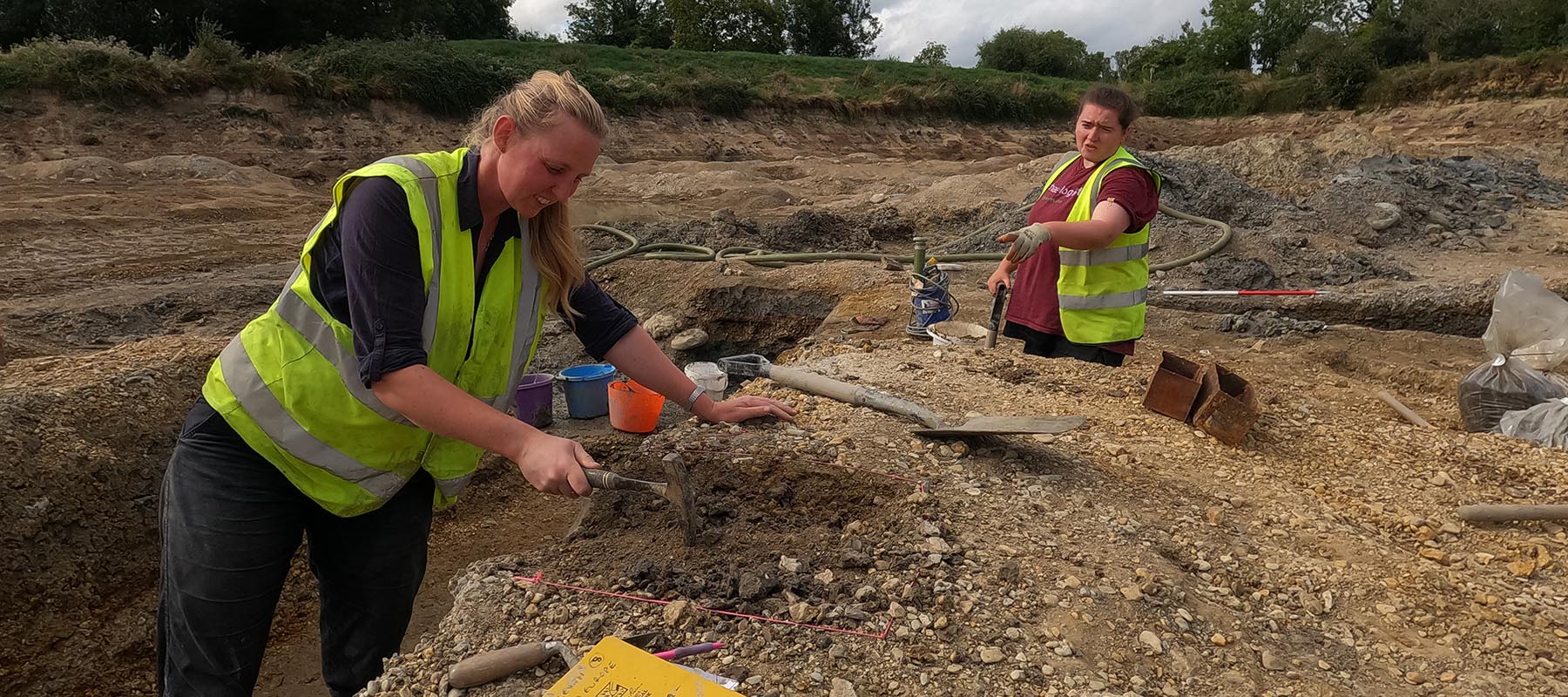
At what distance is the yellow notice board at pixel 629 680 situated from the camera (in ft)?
5.51

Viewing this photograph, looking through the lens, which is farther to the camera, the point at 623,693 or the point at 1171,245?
the point at 1171,245

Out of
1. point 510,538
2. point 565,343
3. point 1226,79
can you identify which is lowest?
point 510,538

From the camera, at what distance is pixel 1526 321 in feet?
14.8

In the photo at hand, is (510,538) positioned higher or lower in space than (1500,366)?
lower

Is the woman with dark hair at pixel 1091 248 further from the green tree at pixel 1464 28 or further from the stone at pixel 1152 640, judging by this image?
the green tree at pixel 1464 28

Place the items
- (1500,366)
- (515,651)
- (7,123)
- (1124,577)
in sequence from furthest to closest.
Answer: (7,123) < (1500,366) < (1124,577) < (515,651)

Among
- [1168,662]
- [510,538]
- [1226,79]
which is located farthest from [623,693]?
[1226,79]

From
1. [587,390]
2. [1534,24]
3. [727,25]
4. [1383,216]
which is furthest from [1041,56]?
[587,390]

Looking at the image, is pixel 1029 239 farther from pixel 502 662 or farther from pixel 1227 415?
pixel 502 662

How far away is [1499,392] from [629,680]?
3958 mm

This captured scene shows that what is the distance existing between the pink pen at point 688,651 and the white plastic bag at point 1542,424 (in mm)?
3379

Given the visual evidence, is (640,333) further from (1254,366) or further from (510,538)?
(1254,366)

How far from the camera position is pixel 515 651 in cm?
184

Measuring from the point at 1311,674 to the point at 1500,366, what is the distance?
2761 mm
